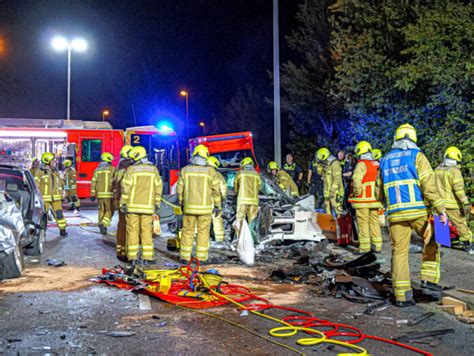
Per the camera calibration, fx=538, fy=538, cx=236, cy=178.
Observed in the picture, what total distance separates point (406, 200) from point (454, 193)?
4.44m

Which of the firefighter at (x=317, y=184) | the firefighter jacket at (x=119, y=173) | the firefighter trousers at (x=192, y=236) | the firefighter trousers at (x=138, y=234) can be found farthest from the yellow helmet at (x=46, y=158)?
the firefighter at (x=317, y=184)

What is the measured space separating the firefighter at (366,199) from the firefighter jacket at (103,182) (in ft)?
17.7

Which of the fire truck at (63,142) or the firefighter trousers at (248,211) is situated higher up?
the fire truck at (63,142)

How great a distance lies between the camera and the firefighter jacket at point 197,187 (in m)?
8.47

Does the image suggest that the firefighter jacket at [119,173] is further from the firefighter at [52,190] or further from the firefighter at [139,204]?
the firefighter at [52,190]

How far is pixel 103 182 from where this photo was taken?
12.0m

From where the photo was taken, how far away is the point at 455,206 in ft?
32.6

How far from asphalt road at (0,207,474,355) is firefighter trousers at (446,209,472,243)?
7.65ft

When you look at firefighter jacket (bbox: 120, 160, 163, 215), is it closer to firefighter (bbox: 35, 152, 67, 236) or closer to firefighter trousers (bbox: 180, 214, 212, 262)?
firefighter trousers (bbox: 180, 214, 212, 262)

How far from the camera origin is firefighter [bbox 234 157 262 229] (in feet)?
33.1

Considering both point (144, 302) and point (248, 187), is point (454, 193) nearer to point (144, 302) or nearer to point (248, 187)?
point (248, 187)

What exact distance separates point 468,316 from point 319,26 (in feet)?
64.0

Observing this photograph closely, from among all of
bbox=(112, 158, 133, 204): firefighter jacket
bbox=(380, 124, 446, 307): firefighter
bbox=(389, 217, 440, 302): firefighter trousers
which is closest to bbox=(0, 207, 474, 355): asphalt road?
bbox=(389, 217, 440, 302): firefighter trousers

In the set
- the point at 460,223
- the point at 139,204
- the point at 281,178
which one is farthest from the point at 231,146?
the point at 139,204
